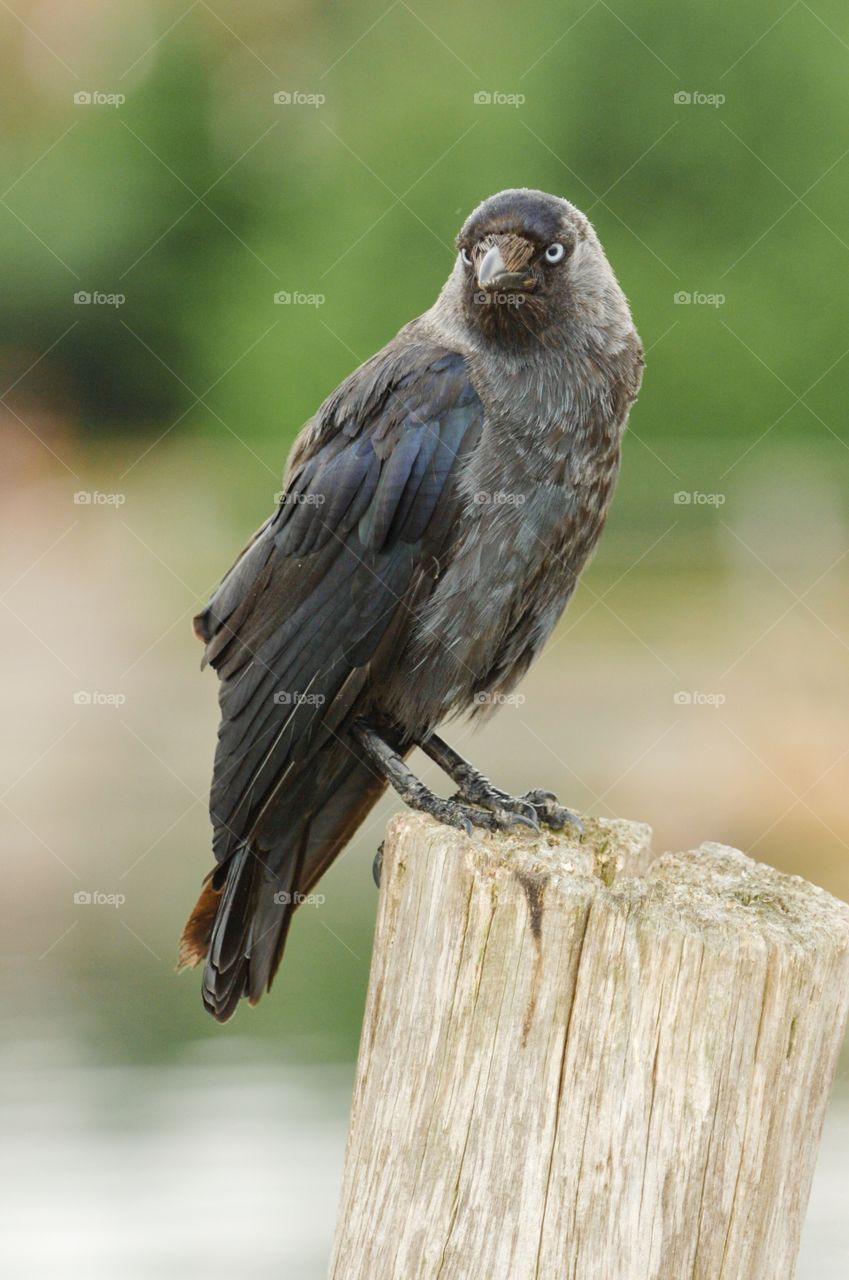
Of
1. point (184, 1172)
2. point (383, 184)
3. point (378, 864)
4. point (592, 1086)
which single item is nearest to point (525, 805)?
point (378, 864)

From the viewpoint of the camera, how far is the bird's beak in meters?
4.38

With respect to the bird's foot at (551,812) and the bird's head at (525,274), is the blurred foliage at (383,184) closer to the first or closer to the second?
Answer: the bird's head at (525,274)

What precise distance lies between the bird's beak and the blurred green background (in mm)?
7609

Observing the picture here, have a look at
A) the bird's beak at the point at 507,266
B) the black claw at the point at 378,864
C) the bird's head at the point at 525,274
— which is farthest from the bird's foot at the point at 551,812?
the bird's beak at the point at 507,266

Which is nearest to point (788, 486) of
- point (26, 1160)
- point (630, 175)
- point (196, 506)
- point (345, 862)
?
point (630, 175)

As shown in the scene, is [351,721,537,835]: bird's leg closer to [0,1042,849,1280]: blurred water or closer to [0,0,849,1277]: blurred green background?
[0,1042,849,1280]: blurred water

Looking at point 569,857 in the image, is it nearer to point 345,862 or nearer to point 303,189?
point 345,862

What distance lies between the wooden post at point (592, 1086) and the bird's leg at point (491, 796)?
112 centimetres

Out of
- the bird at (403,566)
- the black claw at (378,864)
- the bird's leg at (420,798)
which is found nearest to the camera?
the black claw at (378,864)

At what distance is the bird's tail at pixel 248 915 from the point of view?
420 centimetres

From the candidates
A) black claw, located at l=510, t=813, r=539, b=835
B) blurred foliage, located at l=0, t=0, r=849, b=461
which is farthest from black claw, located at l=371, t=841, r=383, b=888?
blurred foliage, located at l=0, t=0, r=849, b=461

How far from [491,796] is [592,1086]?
1695mm

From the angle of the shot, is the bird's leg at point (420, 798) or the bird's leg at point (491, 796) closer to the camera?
the bird's leg at point (420, 798)

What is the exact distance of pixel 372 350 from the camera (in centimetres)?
1897
